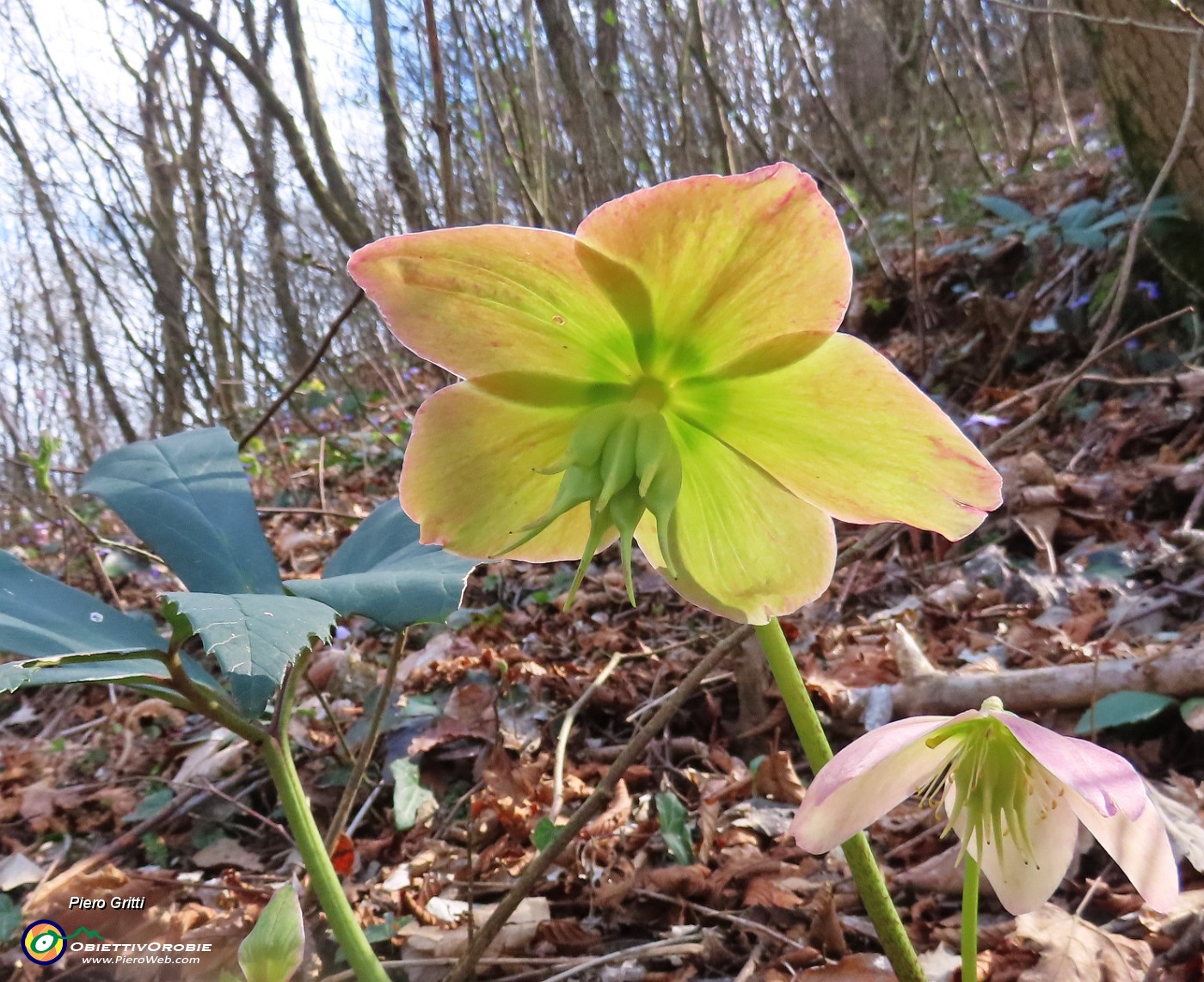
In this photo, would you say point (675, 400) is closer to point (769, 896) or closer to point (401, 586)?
point (401, 586)

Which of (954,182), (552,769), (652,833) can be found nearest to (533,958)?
(652,833)

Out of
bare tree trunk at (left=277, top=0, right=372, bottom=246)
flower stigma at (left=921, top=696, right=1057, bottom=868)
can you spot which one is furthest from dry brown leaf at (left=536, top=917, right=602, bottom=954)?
bare tree trunk at (left=277, top=0, right=372, bottom=246)

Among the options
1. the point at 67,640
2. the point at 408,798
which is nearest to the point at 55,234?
the point at 408,798

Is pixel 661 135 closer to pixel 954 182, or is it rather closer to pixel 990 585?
pixel 954 182

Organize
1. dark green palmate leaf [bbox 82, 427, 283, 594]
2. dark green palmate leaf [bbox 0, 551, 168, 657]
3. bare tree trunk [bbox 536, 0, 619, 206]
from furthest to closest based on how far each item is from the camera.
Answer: bare tree trunk [bbox 536, 0, 619, 206] < dark green palmate leaf [bbox 82, 427, 283, 594] < dark green palmate leaf [bbox 0, 551, 168, 657]

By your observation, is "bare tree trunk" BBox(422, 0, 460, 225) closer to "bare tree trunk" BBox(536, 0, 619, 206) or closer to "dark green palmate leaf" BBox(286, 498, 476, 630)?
"dark green palmate leaf" BBox(286, 498, 476, 630)

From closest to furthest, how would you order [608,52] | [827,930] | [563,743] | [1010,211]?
[827,930] < [563,743] < [1010,211] < [608,52]

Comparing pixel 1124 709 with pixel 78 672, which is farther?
pixel 1124 709
